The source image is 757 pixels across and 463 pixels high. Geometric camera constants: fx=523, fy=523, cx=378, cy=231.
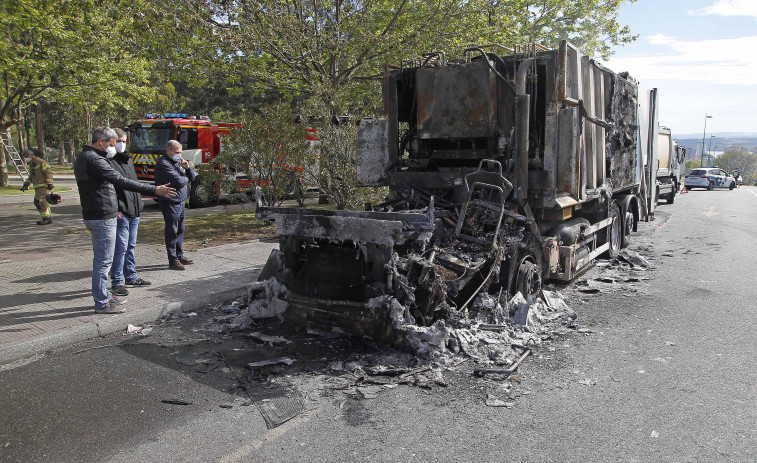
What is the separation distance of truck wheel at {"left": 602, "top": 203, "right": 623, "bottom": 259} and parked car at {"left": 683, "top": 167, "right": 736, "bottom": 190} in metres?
28.6

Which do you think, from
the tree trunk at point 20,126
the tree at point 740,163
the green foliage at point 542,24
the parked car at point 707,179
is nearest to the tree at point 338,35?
the green foliage at point 542,24

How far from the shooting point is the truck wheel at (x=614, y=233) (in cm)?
873

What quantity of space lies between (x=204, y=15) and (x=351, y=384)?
30.6 ft

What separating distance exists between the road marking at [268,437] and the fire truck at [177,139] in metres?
13.3

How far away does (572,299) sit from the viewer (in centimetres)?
677

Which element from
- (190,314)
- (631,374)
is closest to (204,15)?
(190,314)

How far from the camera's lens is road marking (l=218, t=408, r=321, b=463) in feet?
10.2

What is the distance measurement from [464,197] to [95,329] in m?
4.20

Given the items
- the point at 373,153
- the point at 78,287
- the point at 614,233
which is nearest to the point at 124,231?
the point at 78,287

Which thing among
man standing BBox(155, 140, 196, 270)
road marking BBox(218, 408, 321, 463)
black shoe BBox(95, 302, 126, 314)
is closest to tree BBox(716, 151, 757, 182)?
man standing BBox(155, 140, 196, 270)

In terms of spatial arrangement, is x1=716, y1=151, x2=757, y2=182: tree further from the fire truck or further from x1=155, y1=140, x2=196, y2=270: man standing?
x1=155, y1=140, x2=196, y2=270: man standing

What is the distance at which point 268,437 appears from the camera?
3.33m

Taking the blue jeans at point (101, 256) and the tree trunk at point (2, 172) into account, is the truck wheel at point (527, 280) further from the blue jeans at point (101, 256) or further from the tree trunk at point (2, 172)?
the tree trunk at point (2, 172)

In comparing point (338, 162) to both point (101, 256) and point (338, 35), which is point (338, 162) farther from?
point (101, 256)
